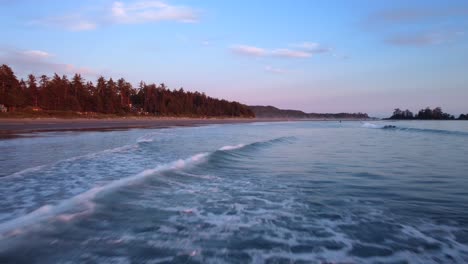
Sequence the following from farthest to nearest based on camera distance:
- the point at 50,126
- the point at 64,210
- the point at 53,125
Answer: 1. the point at 53,125
2. the point at 50,126
3. the point at 64,210

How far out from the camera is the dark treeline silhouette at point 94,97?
176ft

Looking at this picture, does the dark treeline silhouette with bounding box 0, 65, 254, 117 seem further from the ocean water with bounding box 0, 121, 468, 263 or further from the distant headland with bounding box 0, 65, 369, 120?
the ocean water with bounding box 0, 121, 468, 263

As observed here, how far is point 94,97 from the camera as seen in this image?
69.8 m

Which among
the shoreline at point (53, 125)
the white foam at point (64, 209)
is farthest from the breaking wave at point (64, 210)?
the shoreline at point (53, 125)

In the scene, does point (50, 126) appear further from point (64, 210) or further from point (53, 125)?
point (64, 210)

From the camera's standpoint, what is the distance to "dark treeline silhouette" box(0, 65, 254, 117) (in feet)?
176

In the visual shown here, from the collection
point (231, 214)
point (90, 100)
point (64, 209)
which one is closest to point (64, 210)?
point (64, 209)

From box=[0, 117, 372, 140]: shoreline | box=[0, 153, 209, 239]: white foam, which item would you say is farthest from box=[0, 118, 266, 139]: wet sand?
box=[0, 153, 209, 239]: white foam

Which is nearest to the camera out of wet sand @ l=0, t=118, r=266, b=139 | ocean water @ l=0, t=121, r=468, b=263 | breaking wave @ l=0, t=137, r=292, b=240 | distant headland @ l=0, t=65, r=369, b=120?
ocean water @ l=0, t=121, r=468, b=263

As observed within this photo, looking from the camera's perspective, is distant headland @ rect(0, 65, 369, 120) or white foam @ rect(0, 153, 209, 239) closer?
white foam @ rect(0, 153, 209, 239)

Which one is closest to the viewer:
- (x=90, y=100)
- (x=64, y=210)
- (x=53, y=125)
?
(x=64, y=210)

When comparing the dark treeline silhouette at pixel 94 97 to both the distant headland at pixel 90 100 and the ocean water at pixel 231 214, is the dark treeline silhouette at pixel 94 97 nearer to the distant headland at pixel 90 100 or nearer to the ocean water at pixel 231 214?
the distant headland at pixel 90 100

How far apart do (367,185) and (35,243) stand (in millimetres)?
6417

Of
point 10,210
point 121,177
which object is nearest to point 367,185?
point 121,177
